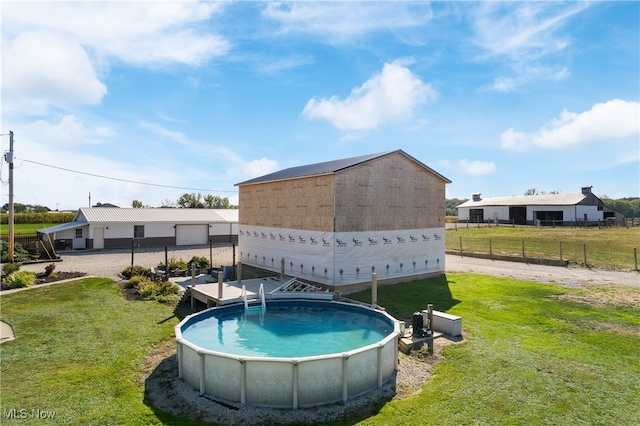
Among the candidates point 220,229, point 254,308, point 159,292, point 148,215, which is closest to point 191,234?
point 220,229

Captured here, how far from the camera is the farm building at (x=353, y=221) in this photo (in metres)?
17.4

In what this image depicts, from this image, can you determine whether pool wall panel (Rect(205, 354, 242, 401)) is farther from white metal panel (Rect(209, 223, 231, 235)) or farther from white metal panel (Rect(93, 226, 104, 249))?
white metal panel (Rect(209, 223, 231, 235))

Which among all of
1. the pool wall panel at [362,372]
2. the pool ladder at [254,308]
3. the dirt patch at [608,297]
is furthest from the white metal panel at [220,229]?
the pool wall panel at [362,372]

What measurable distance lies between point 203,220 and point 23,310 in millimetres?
26425

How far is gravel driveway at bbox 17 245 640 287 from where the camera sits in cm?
2045

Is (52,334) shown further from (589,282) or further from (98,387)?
(589,282)

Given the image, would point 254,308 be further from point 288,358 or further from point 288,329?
point 288,358

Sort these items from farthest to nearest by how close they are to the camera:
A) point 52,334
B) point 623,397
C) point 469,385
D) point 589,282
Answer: point 589,282
point 52,334
point 469,385
point 623,397

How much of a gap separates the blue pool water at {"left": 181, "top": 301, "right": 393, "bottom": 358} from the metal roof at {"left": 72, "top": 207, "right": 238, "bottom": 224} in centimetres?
2798

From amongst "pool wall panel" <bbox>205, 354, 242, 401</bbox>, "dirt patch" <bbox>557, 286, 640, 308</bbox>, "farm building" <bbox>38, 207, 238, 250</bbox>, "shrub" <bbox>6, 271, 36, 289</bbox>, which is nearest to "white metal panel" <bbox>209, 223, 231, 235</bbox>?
"farm building" <bbox>38, 207, 238, 250</bbox>

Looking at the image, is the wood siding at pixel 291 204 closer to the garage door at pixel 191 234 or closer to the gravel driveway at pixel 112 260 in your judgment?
the gravel driveway at pixel 112 260

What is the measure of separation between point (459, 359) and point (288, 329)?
5722mm

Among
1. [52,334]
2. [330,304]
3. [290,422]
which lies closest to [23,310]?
[52,334]

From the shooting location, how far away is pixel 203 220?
4100 centimetres
